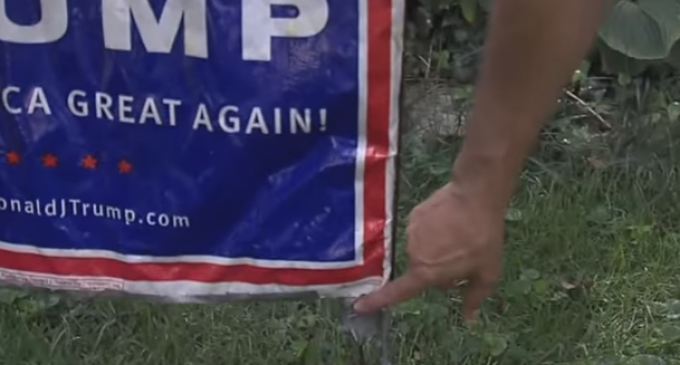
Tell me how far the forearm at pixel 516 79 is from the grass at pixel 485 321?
125 cm

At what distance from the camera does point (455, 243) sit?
54.2 inches

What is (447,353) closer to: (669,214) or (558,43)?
(669,214)

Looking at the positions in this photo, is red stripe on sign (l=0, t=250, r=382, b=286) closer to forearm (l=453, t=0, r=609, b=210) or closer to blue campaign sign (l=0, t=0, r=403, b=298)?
blue campaign sign (l=0, t=0, r=403, b=298)

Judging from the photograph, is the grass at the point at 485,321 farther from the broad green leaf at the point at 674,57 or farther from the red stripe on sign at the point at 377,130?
the broad green leaf at the point at 674,57

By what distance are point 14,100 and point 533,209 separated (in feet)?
4.82

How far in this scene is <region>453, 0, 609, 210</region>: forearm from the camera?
1280 millimetres

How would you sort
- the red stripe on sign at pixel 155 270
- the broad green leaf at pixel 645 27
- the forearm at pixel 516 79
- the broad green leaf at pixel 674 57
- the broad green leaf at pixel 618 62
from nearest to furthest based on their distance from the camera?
the forearm at pixel 516 79 → the red stripe on sign at pixel 155 270 → the broad green leaf at pixel 645 27 → the broad green leaf at pixel 618 62 → the broad green leaf at pixel 674 57

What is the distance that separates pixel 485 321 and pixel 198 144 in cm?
95

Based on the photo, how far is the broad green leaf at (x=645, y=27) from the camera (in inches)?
137

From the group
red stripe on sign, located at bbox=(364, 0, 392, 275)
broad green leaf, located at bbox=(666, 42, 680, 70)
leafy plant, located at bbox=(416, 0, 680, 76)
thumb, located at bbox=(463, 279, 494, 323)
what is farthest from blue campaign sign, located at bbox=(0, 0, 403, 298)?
broad green leaf, located at bbox=(666, 42, 680, 70)

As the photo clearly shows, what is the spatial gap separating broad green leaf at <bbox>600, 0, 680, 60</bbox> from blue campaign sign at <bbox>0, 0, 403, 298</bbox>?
146cm

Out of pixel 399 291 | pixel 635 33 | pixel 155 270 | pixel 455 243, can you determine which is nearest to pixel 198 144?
pixel 155 270

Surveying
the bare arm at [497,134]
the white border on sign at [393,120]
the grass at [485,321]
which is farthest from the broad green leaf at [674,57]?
the bare arm at [497,134]

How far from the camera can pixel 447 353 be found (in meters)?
2.85
